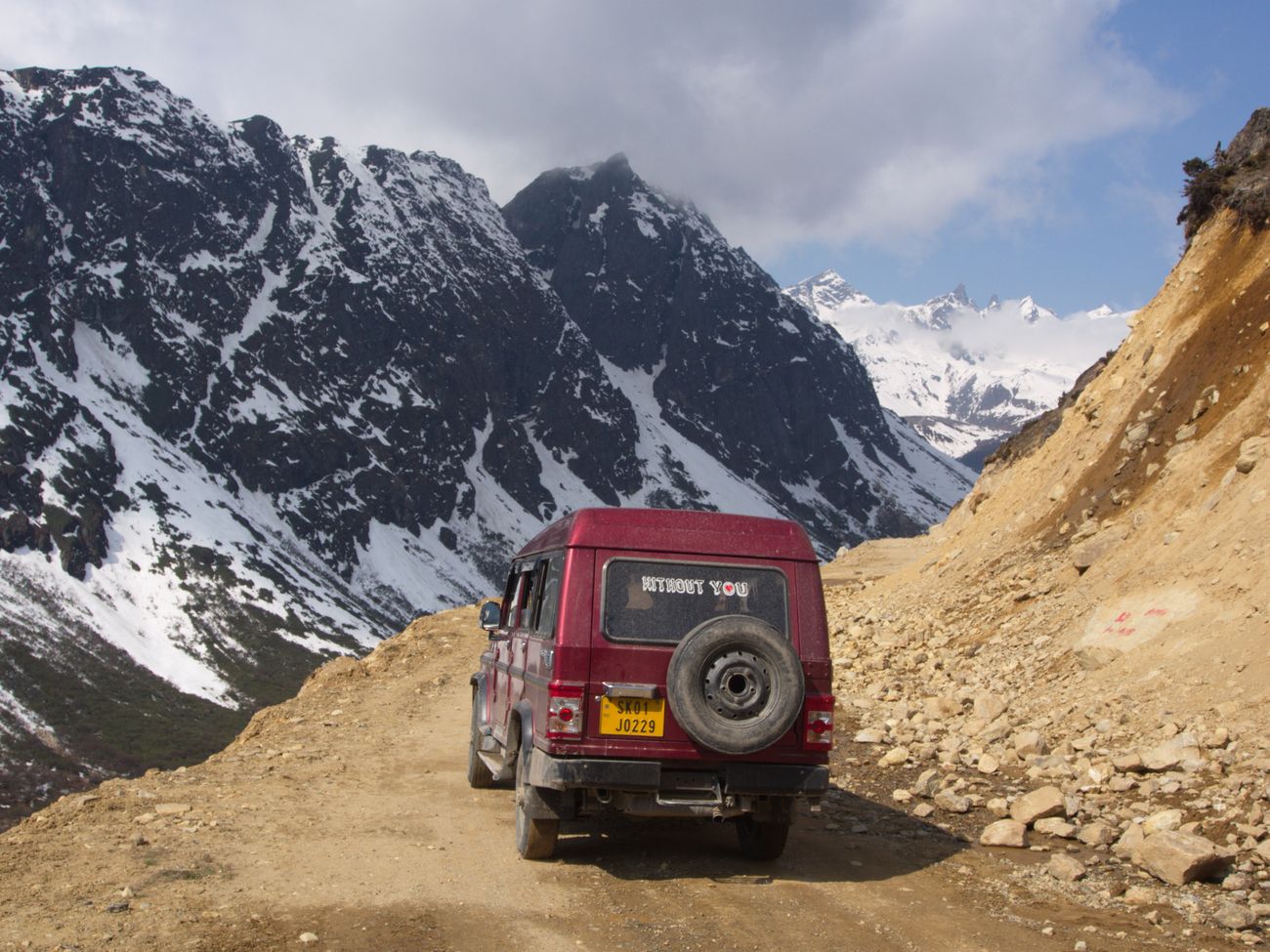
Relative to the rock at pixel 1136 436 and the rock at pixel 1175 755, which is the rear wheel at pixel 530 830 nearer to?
the rock at pixel 1175 755

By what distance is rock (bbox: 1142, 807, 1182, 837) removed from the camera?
8.69 m

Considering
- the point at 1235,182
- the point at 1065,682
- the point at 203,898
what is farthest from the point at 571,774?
the point at 1235,182

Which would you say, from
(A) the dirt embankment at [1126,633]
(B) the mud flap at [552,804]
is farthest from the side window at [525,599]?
(A) the dirt embankment at [1126,633]

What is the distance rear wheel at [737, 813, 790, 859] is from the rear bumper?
49 cm

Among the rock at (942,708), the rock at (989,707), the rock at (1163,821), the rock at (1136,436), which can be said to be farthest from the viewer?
the rock at (1136,436)

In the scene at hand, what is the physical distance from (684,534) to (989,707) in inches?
252

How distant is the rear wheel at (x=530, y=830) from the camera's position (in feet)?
28.0

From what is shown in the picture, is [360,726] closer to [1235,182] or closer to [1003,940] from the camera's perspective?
[1003,940]

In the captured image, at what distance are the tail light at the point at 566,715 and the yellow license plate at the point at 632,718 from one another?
0.19 m

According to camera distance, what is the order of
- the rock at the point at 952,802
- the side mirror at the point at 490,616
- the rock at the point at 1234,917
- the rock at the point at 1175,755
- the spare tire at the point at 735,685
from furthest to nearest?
the side mirror at the point at 490,616, the rock at the point at 952,802, the rock at the point at 1175,755, the spare tire at the point at 735,685, the rock at the point at 1234,917

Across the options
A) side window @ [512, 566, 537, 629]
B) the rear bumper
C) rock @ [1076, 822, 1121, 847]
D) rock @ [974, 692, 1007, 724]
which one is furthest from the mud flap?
rock @ [974, 692, 1007, 724]

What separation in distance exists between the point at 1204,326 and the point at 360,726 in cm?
1483

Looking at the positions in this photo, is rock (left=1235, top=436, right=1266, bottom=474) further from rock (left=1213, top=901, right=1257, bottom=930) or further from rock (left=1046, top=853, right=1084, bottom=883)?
rock (left=1213, top=901, right=1257, bottom=930)

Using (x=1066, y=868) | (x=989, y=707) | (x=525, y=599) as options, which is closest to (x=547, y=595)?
(x=525, y=599)
